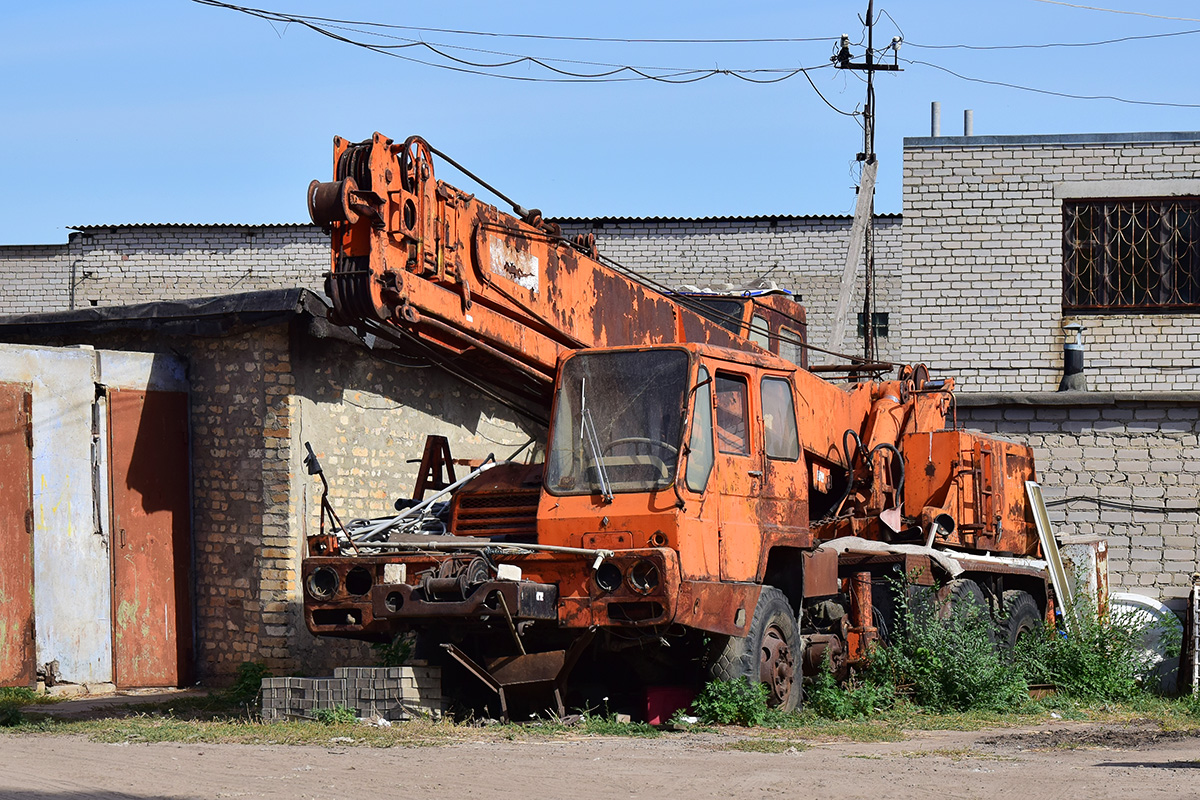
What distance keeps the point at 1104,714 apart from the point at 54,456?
9032 mm

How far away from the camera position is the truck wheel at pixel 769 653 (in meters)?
9.48

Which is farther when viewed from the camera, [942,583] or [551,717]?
[942,583]

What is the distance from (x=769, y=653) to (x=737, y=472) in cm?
130

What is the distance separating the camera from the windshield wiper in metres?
9.30

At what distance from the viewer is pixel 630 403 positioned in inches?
377

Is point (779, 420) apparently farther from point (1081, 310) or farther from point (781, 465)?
point (1081, 310)

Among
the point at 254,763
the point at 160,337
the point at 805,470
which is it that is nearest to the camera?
the point at 254,763

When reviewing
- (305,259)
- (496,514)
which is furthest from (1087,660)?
(305,259)

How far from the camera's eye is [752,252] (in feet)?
87.3

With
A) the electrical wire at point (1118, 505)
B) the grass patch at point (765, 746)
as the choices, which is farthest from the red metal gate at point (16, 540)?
the electrical wire at point (1118, 505)

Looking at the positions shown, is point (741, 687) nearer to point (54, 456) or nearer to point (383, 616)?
point (383, 616)

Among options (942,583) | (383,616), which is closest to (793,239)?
(942,583)

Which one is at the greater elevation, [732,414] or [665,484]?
[732,414]

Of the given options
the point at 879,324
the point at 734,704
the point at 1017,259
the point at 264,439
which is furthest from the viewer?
the point at 879,324
